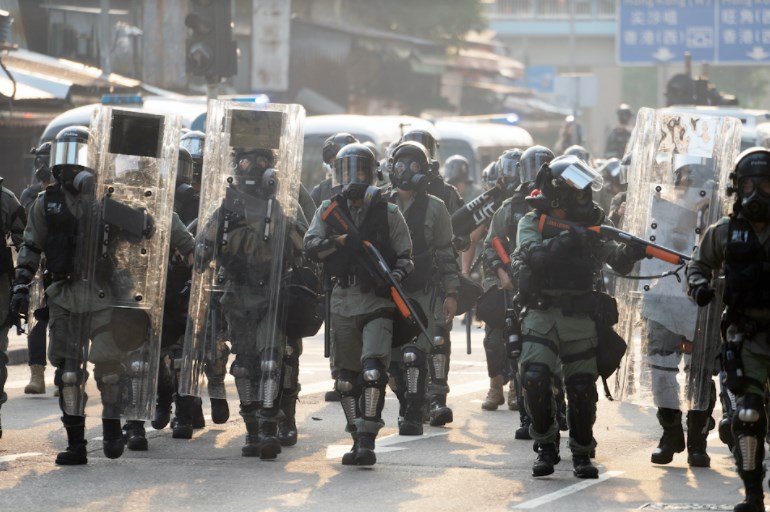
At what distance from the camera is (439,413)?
35.0 feet

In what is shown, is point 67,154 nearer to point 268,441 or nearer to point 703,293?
point 268,441

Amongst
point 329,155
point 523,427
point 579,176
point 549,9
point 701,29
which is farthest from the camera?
point 549,9

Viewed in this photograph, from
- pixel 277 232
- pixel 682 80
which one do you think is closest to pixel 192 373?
pixel 277 232

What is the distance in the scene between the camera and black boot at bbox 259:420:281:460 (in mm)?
9023

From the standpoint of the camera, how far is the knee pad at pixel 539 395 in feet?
27.3

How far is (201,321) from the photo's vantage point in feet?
30.5

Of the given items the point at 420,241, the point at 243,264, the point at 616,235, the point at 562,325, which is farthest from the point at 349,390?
the point at 616,235

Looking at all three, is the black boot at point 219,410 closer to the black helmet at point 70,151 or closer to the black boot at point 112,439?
the black boot at point 112,439

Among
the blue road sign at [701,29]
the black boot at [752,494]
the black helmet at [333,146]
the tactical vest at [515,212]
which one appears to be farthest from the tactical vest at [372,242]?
the blue road sign at [701,29]

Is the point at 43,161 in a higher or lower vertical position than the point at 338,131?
lower

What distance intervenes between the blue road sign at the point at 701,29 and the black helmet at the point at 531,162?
2400 cm

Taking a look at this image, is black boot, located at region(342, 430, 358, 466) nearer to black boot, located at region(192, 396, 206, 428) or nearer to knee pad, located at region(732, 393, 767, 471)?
black boot, located at region(192, 396, 206, 428)

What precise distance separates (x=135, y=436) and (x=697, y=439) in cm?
325

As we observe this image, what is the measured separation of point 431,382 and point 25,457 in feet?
9.88
